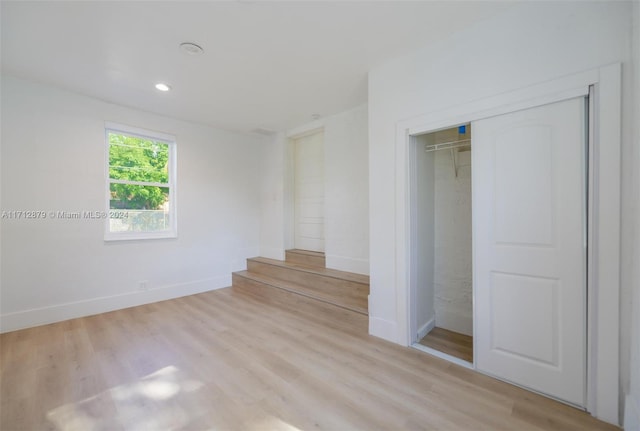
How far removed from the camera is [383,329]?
260 cm

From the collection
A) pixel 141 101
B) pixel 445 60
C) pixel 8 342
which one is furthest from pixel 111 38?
pixel 8 342

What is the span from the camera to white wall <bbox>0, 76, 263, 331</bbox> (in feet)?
9.34

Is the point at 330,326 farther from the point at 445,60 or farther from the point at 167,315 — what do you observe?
the point at 445,60

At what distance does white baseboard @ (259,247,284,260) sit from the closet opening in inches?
105

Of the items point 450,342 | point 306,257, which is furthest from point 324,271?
point 450,342

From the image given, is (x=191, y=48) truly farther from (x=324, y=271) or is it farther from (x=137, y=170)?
(x=324, y=271)

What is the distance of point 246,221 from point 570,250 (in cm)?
454

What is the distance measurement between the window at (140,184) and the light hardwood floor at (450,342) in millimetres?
3874

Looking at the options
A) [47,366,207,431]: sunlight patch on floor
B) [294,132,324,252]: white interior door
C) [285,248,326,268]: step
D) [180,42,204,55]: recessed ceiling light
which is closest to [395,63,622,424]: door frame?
[47,366,207,431]: sunlight patch on floor

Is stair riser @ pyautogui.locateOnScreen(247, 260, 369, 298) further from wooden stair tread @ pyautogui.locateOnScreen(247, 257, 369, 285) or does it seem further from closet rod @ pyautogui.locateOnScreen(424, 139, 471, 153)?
closet rod @ pyautogui.locateOnScreen(424, 139, 471, 153)

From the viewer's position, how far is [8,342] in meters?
2.56

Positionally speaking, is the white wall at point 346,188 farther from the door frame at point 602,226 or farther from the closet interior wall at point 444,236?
the door frame at point 602,226

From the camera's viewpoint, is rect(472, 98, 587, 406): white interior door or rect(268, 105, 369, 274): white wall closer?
rect(472, 98, 587, 406): white interior door

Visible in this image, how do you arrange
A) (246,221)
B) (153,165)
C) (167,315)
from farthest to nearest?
(246,221)
(153,165)
(167,315)
